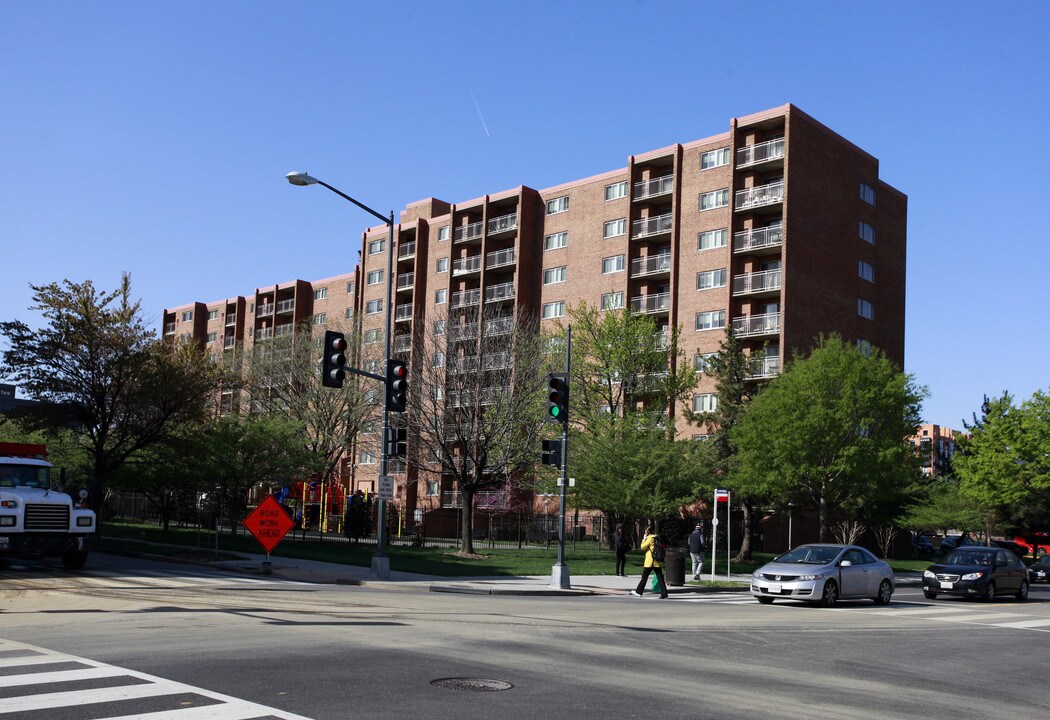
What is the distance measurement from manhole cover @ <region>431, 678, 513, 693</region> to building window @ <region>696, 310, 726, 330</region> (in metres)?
49.1

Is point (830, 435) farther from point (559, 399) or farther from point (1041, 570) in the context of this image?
point (559, 399)

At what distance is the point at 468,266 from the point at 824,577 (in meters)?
52.8

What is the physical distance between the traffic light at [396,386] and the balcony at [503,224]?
45656 millimetres

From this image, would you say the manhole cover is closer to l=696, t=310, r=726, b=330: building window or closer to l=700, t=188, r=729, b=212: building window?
l=696, t=310, r=726, b=330: building window

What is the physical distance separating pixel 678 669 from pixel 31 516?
53.9 feet

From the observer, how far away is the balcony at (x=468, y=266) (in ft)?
235

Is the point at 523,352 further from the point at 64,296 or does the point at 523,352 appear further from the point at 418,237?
the point at 418,237

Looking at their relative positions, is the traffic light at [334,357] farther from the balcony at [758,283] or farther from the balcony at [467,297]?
the balcony at [467,297]

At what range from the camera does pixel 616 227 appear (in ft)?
210

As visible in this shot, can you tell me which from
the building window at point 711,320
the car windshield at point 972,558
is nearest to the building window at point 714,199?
the building window at point 711,320

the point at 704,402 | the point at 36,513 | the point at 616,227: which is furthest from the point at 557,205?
the point at 36,513

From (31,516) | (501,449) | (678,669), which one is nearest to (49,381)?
(31,516)

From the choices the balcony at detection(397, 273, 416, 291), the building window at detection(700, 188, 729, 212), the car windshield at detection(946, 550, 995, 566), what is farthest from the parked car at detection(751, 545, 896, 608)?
the balcony at detection(397, 273, 416, 291)

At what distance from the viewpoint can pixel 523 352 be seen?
42.8 m
